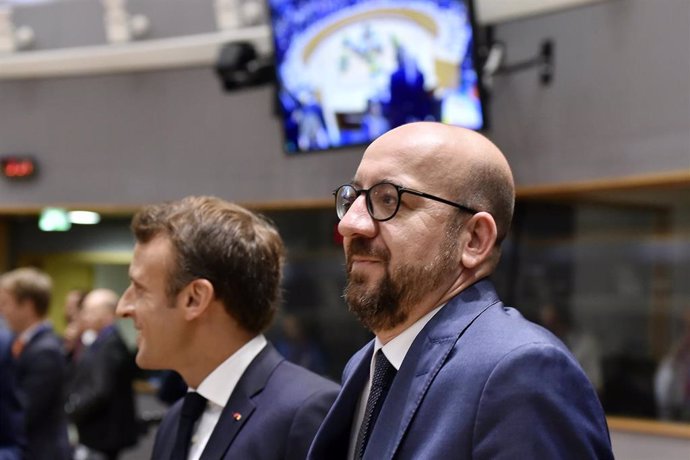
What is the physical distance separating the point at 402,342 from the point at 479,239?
208mm

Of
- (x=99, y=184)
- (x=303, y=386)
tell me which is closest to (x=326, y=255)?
(x=99, y=184)

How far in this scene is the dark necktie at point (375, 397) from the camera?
5.13ft

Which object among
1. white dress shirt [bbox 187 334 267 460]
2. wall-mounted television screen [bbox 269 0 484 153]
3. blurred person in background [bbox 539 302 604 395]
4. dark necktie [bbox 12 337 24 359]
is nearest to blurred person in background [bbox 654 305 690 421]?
blurred person in background [bbox 539 302 604 395]

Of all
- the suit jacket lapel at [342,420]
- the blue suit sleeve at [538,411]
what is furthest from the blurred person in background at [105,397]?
the blue suit sleeve at [538,411]

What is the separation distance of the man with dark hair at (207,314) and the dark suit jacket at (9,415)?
1609 millimetres

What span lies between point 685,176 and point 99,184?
4.37 m

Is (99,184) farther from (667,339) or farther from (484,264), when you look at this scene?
(484,264)

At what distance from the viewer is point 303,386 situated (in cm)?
217

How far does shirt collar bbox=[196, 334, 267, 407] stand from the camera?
7.29ft

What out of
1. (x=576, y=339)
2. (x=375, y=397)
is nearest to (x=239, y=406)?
(x=375, y=397)

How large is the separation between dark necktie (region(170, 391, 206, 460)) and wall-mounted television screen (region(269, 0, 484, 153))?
3113 millimetres

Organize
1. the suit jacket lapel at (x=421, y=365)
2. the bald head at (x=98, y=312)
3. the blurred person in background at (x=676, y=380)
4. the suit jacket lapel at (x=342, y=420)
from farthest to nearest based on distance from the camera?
the bald head at (x=98, y=312)
the blurred person in background at (x=676, y=380)
the suit jacket lapel at (x=342, y=420)
the suit jacket lapel at (x=421, y=365)

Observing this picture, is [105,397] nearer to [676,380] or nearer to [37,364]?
[37,364]

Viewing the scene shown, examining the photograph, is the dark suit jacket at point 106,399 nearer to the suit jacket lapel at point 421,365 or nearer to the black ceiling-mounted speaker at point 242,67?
the black ceiling-mounted speaker at point 242,67
